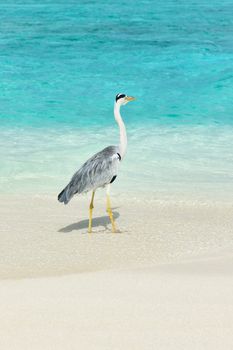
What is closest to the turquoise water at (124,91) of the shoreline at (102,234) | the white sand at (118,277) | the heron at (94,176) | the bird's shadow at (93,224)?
the shoreline at (102,234)

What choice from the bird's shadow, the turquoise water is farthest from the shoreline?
the turquoise water

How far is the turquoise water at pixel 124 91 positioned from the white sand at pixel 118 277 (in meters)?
1.44

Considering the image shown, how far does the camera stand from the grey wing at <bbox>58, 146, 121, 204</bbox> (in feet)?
25.0

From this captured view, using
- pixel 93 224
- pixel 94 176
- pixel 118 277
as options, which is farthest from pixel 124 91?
pixel 118 277

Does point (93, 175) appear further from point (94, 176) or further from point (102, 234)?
point (102, 234)

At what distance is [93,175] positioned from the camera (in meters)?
7.61

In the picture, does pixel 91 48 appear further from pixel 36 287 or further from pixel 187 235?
pixel 36 287

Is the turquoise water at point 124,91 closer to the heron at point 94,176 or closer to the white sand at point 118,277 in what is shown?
the white sand at point 118,277

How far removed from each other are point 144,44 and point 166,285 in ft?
62.3

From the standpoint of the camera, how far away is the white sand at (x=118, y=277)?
192 inches

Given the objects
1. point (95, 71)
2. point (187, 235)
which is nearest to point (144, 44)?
point (95, 71)

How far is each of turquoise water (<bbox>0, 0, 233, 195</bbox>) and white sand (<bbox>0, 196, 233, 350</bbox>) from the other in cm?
144

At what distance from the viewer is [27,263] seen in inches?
261

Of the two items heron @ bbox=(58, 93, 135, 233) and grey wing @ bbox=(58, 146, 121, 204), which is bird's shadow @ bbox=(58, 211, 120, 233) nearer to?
heron @ bbox=(58, 93, 135, 233)
